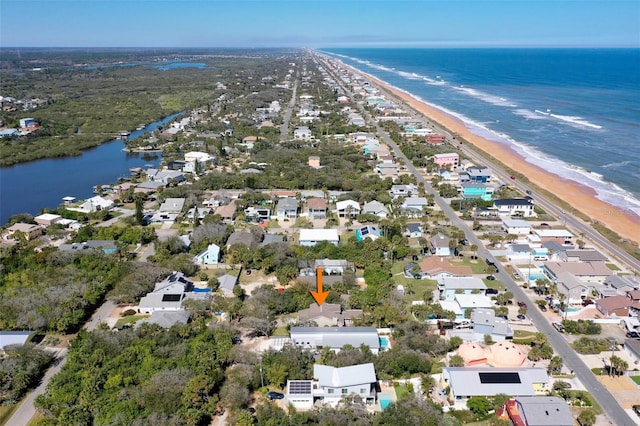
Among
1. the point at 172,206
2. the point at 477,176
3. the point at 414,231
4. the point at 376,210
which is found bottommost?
the point at 414,231

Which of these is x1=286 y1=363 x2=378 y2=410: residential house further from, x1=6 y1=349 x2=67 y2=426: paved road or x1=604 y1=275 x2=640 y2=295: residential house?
x1=604 y1=275 x2=640 y2=295: residential house

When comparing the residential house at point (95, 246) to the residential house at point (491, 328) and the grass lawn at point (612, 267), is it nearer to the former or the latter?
the residential house at point (491, 328)

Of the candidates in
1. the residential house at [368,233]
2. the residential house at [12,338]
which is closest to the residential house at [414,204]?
the residential house at [368,233]

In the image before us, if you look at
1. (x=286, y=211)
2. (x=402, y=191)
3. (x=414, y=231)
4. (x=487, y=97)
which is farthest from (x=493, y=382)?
(x=487, y=97)

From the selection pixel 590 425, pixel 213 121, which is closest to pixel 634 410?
pixel 590 425

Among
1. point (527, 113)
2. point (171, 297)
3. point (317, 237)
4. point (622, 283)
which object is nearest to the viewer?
point (171, 297)

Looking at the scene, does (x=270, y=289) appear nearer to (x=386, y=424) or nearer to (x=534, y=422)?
(x=386, y=424)

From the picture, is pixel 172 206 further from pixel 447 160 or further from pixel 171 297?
pixel 447 160
